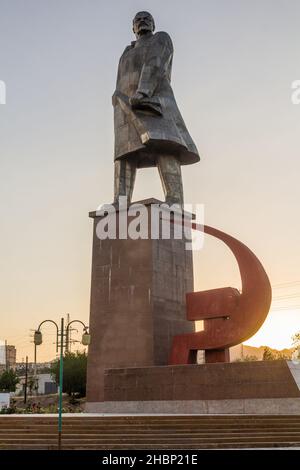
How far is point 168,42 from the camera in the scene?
18.8 meters

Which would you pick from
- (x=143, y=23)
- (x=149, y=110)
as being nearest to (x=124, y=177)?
(x=149, y=110)

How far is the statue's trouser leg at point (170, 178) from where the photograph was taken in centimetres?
1817

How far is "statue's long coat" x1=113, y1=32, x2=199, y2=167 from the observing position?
1812 centimetres

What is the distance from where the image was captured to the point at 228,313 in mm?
15695

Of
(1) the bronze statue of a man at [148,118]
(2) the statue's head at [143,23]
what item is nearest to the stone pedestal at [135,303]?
(1) the bronze statue of a man at [148,118]

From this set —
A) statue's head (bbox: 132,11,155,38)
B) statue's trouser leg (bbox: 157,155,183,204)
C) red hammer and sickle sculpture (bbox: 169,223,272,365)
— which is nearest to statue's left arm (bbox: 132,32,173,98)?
statue's head (bbox: 132,11,155,38)

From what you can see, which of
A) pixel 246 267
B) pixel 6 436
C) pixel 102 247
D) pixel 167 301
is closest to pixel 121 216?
pixel 102 247

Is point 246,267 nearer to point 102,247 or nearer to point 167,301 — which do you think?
point 167,301

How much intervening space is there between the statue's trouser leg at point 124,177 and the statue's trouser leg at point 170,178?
3.20ft

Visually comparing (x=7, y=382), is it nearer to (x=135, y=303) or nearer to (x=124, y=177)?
(x=124, y=177)

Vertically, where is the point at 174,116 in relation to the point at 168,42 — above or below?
below

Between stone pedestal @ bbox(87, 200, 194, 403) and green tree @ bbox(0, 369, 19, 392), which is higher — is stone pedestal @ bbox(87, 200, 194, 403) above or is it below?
above

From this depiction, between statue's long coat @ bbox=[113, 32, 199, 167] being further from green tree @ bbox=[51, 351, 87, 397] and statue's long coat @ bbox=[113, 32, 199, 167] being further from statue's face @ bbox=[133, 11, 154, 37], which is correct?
green tree @ bbox=[51, 351, 87, 397]

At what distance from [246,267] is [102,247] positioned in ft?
15.4
